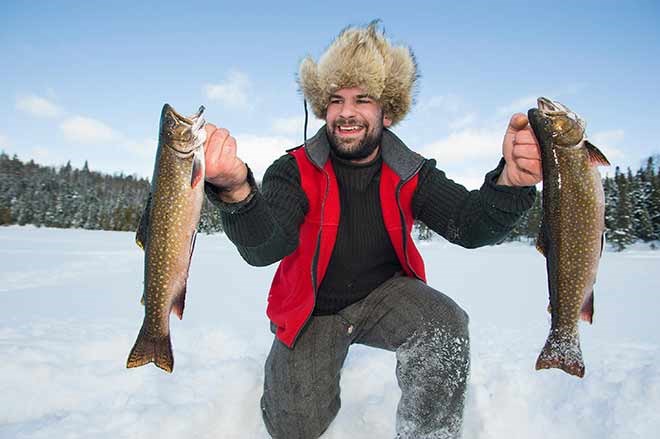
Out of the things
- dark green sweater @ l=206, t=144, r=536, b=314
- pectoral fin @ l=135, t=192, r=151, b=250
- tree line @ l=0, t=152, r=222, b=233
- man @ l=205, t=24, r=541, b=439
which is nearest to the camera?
pectoral fin @ l=135, t=192, r=151, b=250

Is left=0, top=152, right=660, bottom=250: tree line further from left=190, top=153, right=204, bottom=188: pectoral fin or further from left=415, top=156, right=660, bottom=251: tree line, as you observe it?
left=190, top=153, right=204, bottom=188: pectoral fin

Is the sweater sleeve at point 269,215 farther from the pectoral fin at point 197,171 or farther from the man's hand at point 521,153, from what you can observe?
the man's hand at point 521,153

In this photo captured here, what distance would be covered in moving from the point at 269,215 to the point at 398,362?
1.39m

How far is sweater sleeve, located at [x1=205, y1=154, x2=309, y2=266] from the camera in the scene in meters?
2.61

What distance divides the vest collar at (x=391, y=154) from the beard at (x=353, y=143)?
6cm

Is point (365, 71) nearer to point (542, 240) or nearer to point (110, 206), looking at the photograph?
point (542, 240)

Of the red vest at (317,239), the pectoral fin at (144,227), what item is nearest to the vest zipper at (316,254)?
the red vest at (317,239)

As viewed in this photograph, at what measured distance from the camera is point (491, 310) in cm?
859

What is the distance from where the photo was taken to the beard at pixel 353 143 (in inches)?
143

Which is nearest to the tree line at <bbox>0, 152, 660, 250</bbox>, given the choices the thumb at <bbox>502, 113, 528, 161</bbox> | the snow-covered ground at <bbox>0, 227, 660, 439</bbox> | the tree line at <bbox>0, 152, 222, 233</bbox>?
the tree line at <bbox>0, 152, 222, 233</bbox>

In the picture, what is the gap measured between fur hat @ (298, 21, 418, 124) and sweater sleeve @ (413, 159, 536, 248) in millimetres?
821

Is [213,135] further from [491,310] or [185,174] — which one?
[491,310]

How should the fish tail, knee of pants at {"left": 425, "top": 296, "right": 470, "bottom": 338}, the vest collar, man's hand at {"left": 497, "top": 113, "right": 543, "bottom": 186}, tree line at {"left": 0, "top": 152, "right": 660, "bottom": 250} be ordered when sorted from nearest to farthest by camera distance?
the fish tail
man's hand at {"left": 497, "top": 113, "right": 543, "bottom": 186}
knee of pants at {"left": 425, "top": 296, "right": 470, "bottom": 338}
the vest collar
tree line at {"left": 0, "top": 152, "right": 660, "bottom": 250}

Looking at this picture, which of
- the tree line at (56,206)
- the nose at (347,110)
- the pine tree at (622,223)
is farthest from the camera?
the tree line at (56,206)
